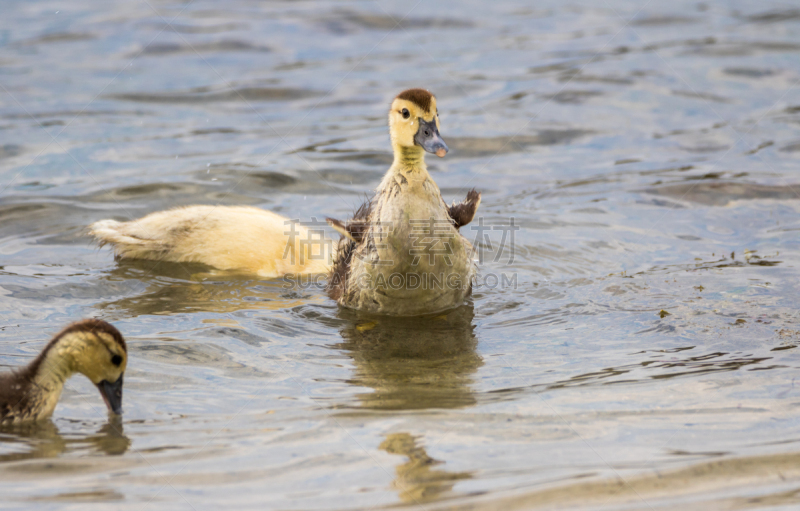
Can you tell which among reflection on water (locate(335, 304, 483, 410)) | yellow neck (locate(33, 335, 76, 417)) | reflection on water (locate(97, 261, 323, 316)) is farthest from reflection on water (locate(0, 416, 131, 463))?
reflection on water (locate(97, 261, 323, 316))

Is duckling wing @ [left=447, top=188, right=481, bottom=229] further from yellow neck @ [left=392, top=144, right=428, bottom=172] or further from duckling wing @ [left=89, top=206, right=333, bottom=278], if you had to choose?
duckling wing @ [left=89, top=206, right=333, bottom=278]

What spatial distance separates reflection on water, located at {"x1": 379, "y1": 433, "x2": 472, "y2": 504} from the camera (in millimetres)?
3863

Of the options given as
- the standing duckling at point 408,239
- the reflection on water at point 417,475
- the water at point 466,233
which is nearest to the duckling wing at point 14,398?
the water at point 466,233

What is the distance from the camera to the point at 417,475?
4.03 metres

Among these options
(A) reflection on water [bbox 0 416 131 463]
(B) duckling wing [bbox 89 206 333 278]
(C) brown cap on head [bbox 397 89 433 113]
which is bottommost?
(A) reflection on water [bbox 0 416 131 463]

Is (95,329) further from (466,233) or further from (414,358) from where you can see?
(466,233)

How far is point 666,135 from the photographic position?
11242 mm

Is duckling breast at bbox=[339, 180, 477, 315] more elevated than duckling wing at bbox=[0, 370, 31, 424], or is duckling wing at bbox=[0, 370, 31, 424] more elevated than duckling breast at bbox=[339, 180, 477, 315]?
duckling breast at bbox=[339, 180, 477, 315]

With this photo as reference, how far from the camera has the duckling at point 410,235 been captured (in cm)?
602

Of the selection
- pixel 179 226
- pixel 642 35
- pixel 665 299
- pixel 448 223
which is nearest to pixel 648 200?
pixel 665 299

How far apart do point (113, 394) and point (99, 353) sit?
24cm

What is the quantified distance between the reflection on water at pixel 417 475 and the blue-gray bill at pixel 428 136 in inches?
94.6

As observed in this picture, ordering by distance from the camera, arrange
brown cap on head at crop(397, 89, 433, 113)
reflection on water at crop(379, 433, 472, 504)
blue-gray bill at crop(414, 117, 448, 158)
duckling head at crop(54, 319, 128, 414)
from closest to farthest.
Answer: reflection on water at crop(379, 433, 472, 504), duckling head at crop(54, 319, 128, 414), blue-gray bill at crop(414, 117, 448, 158), brown cap on head at crop(397, 89, 433, 113)

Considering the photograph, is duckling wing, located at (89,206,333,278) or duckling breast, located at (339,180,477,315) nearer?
duckling breast, located at (339,180,477,315)
